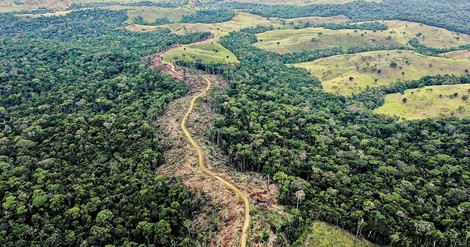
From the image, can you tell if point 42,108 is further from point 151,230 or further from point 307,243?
point 307,243

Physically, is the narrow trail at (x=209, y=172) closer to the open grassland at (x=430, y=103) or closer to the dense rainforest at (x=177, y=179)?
the dense rainforest at (x=177, y=179)

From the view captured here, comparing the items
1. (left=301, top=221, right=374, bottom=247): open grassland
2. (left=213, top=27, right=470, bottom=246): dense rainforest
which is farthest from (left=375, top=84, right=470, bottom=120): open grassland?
(left=301, top=221, right=374, bottom=247): open grassland

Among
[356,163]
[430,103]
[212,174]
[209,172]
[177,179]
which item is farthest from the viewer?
[430,103]

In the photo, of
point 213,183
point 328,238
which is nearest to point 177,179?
point 213,183

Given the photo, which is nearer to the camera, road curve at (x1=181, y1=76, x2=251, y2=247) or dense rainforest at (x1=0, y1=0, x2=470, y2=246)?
road curve at (x1=181, y1=76, x2=251, y2=247)

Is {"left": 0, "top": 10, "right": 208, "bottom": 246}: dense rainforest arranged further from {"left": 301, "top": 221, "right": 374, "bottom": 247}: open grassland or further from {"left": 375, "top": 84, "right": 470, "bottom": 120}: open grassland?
{"left": 375, "top": 84, "right": 470, "bottom": 120}: open grassland

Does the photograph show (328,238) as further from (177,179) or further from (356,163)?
(177,179)
